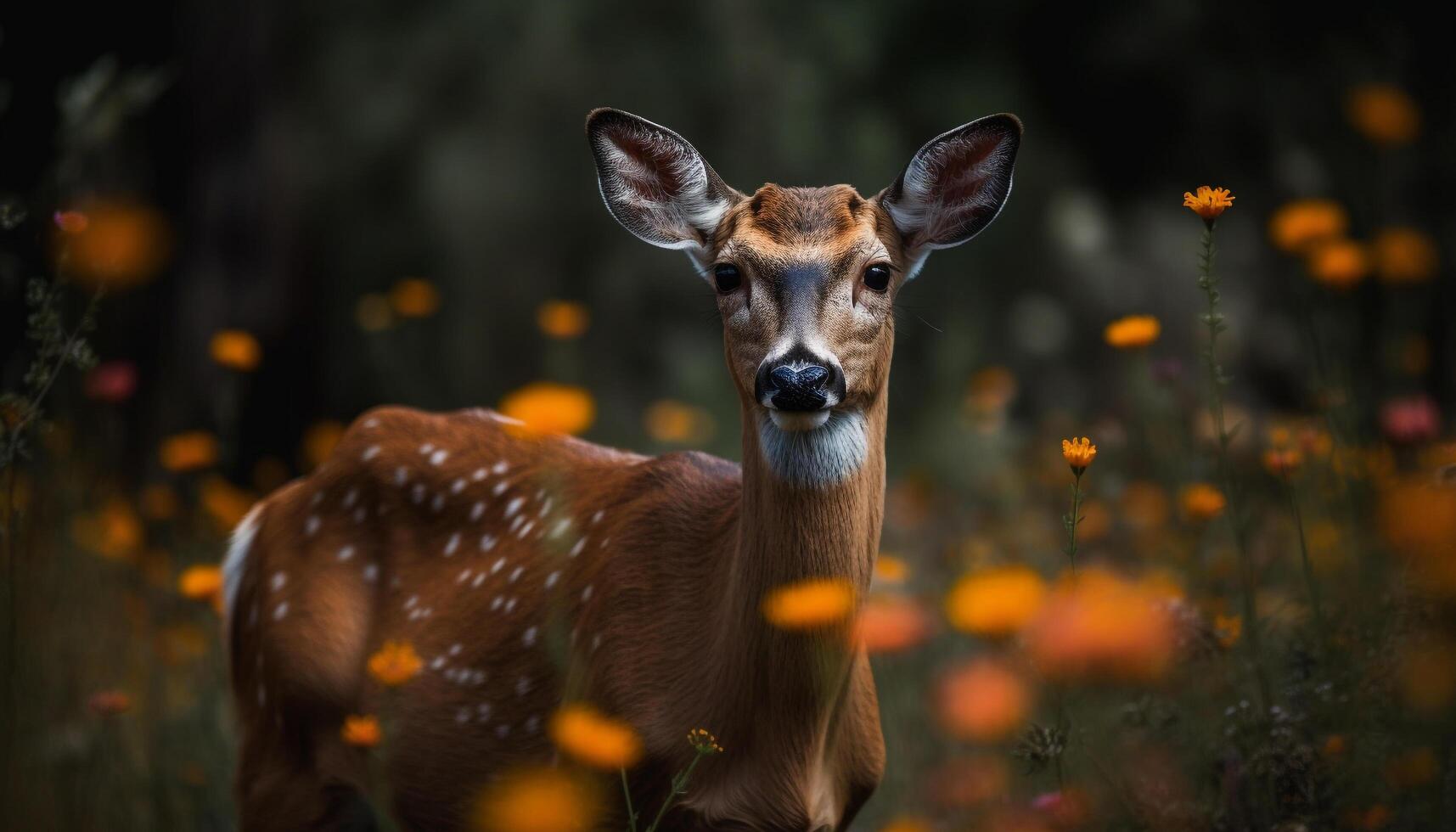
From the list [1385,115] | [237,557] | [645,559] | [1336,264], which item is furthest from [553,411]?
[1385,115]

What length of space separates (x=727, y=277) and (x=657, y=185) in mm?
387

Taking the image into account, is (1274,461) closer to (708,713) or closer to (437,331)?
(708,713)

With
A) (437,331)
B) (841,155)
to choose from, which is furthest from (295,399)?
(841,155)

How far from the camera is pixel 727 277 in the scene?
9.31 feet

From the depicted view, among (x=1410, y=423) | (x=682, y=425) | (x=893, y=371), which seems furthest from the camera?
(x=893, y=371)

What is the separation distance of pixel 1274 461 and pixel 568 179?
16.5ft

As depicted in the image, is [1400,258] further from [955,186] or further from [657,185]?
[657,185]

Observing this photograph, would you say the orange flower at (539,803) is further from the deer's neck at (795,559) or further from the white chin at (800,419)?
the white chin at (800,419)

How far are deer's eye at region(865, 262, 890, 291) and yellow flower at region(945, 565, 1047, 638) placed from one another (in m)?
0.61

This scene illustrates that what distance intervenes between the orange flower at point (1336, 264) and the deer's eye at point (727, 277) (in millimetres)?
1604

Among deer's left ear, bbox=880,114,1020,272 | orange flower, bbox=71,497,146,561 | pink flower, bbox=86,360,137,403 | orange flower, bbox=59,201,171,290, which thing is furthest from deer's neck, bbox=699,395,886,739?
pink flower, bbox=86,360,137,403

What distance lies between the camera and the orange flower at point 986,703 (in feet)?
9.21

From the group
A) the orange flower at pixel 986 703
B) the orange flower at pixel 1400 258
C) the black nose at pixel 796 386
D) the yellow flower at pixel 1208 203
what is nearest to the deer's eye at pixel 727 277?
the black nose at pixel 796 386

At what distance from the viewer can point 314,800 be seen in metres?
3.36
